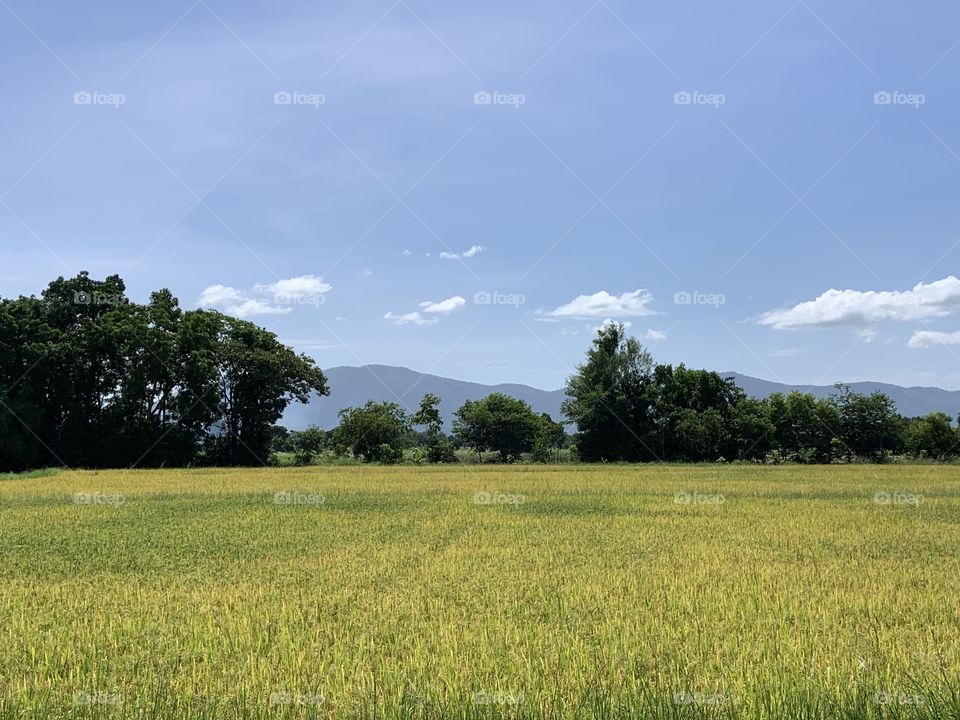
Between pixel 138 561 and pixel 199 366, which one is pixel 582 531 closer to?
pixel 138 561

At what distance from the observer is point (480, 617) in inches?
388

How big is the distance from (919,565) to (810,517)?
864 centimetres

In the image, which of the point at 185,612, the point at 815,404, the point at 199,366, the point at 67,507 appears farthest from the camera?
the point at 815,404

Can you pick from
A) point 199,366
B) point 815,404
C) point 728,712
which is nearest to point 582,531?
point 728,712

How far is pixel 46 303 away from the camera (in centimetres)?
6175
